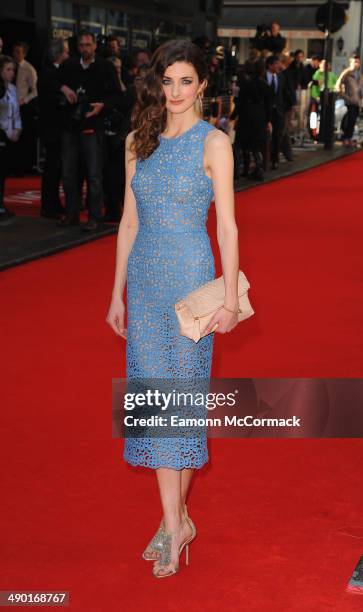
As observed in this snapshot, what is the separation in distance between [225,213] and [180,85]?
0.45 metres

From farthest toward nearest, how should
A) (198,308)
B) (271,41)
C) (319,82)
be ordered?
(319,82)
(271,41)
(198,308)

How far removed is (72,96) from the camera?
11.5 meters

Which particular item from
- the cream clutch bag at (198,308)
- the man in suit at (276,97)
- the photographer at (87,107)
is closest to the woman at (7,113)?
the photographer at (87,107)

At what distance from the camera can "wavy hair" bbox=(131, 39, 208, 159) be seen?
373 centimetres

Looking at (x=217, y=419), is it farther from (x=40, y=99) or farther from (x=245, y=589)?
(x=40, y=99)

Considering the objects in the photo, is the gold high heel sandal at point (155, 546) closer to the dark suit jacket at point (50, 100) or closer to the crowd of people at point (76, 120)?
the crowd of people at point (76, 120)

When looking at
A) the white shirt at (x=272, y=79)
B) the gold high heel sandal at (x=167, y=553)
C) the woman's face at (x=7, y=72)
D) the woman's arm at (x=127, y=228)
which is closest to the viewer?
the woman's arm at (x=127, y=228)

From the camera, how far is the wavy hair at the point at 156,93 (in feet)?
12.2

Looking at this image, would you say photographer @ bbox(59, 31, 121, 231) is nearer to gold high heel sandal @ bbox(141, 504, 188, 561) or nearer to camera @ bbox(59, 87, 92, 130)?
camera @ bbox(59, 87, 92, 130)

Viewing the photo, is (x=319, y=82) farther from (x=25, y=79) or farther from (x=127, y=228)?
(x=127, y=228)

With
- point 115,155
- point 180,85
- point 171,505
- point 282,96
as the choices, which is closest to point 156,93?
point 180,85

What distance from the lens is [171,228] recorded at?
3754 mm

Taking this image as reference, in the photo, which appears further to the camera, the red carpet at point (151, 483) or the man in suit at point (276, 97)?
the man in suit at point (276, 97)

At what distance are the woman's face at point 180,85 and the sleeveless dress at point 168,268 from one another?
0.09 meters
